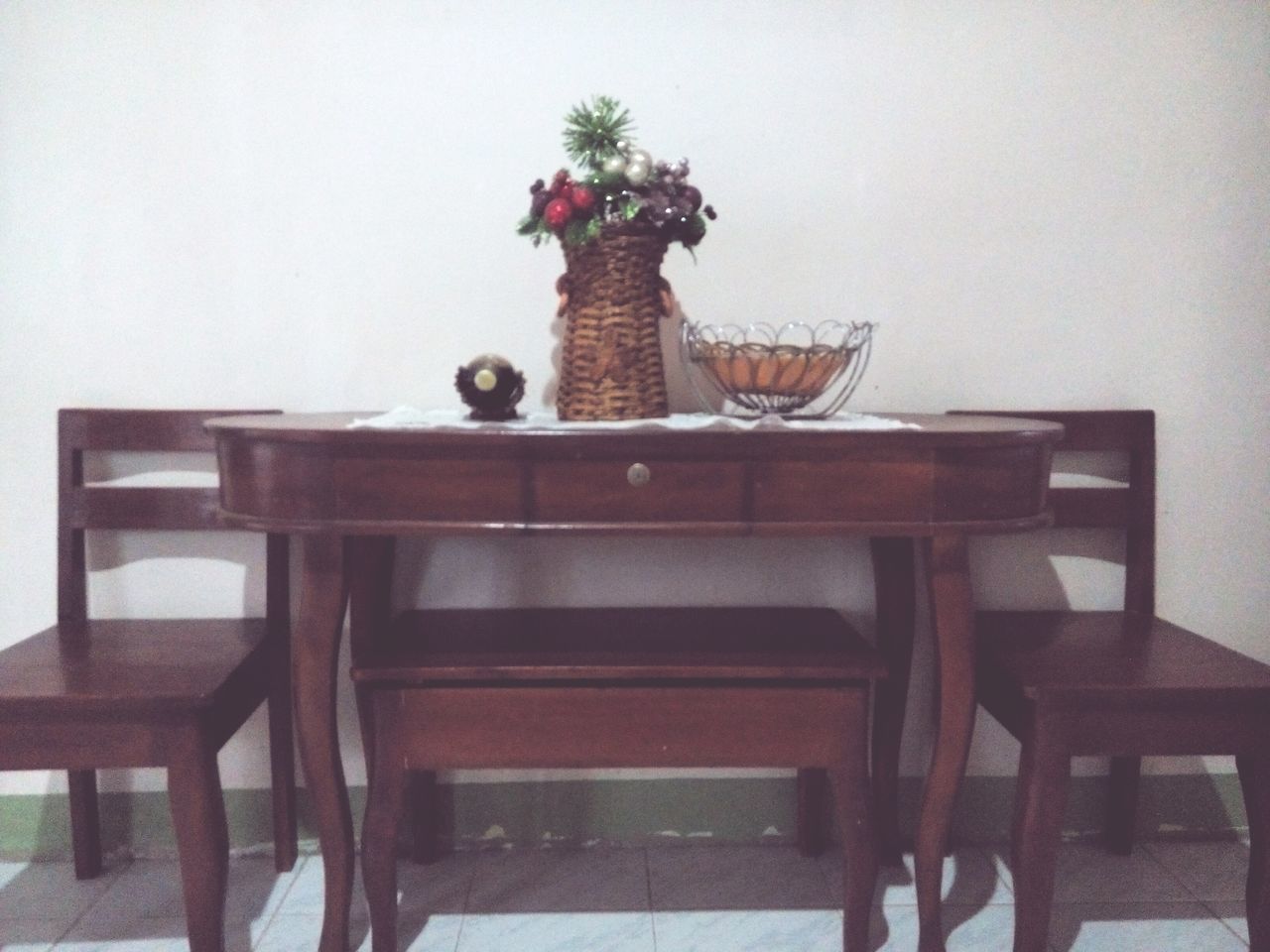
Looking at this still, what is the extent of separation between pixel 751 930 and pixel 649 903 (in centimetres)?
18

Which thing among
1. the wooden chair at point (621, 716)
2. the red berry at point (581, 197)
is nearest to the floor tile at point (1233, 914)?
the wooden chair at point (621, 716)

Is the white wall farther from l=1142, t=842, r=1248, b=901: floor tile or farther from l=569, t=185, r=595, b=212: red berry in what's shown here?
l=1142, t=842, r=1248, b=901: floor tile

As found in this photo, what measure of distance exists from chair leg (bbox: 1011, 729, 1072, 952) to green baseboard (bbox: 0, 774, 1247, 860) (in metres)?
0.48

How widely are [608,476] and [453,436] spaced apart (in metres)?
0.21

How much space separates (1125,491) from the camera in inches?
65.2

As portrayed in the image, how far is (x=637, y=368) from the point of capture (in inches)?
54.8

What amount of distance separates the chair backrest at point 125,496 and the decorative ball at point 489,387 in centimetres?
49

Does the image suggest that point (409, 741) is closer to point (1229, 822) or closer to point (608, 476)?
point (608, 476)

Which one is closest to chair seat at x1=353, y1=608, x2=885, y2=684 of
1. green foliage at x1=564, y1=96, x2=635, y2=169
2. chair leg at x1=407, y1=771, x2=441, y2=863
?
chair leg at x1=407, y1=771, x2=441, y2=863

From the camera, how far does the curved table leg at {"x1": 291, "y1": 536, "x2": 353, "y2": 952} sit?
125 cm

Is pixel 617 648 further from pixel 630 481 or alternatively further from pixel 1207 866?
pixel 1207 866

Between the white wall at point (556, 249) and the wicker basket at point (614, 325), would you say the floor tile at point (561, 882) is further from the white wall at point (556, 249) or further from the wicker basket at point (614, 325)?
the wicker basket at point (614, 325)

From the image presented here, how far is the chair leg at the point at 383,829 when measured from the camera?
129 cm

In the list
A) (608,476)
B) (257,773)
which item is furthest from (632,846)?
(608,476)
